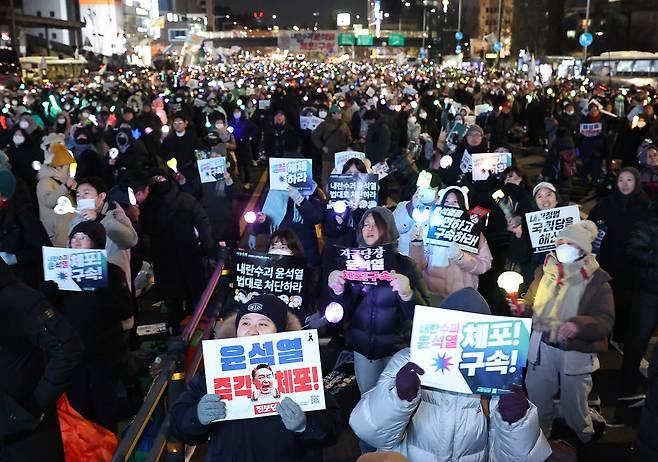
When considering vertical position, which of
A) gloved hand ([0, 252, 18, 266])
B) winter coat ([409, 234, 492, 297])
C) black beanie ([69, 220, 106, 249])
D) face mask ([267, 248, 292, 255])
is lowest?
winter coat ([409, 234, 492, 297])

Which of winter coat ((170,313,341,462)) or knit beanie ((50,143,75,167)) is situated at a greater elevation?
knit beanie ((50,143,75,167))

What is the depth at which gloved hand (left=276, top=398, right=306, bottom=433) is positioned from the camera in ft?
10.8

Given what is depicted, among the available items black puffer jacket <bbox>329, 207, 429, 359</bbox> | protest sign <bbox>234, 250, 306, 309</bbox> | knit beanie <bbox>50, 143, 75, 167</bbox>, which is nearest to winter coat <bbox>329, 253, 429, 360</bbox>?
black puffer jacket <bbox>329, 207, 429, 359</bbox>

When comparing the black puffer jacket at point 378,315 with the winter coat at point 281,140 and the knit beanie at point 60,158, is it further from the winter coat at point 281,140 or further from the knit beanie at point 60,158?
the winter coat at point 281,140

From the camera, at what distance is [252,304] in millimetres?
3662

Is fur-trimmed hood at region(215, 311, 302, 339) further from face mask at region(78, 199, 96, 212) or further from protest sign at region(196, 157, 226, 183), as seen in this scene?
protest sign at region(196, 157, 226, 183)

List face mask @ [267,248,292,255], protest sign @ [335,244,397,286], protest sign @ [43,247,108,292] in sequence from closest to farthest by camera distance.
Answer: protest sign @ [335,244,397,286] → protest sign @ [43,247,108,292] → face mask @ [267,248,292,255]

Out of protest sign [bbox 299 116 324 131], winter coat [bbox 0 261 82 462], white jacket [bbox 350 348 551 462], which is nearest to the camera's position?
white jacket [bbox 350 348 551 462]

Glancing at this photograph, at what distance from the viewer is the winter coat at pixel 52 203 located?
843 centimetres

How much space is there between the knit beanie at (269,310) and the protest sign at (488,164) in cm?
551

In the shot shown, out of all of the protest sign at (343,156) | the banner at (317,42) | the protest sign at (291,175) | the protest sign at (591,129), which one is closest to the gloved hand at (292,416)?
the protest sign at (291,175)

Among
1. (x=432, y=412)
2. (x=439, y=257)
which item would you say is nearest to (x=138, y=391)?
(x=439, y=257)

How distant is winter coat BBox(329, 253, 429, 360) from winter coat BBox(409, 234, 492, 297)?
117 cm

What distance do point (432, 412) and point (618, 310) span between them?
474cm
